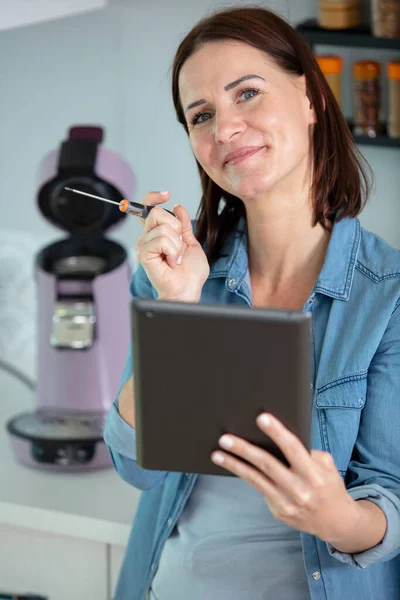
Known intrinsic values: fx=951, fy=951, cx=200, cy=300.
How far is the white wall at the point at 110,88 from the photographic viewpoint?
77.0 inches

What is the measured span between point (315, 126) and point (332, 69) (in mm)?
495

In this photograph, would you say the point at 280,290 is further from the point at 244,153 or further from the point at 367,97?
the point at 367,97

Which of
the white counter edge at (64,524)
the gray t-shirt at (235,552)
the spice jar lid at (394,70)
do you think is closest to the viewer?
the gray t-shirt at (235,552)

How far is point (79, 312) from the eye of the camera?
5.76 ft

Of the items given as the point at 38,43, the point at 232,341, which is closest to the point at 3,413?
the point at 38,43

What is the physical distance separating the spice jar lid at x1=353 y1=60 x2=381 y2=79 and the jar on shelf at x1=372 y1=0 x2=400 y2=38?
0.21 feet

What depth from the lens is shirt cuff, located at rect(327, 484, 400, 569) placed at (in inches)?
43.1

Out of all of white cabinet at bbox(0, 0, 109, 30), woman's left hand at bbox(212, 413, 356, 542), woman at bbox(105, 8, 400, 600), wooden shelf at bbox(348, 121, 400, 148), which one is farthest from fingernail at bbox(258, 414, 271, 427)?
wooden shelf at bbox(348, 121, 400, 148)

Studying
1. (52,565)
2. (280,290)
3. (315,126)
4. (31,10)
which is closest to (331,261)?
(280,290)

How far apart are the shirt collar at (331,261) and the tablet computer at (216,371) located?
0.34 meters

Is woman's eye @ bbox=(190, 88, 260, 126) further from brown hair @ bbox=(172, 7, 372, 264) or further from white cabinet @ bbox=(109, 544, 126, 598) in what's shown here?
white cabinet @ bbox=(109, 544, 126, 598)

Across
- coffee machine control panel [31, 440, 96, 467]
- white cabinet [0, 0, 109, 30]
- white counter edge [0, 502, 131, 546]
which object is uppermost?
white cabinet [0, 0, 109, 30]

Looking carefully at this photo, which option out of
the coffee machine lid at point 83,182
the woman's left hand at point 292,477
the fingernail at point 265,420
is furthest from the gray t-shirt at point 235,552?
the coffee machine lid at point 83,182

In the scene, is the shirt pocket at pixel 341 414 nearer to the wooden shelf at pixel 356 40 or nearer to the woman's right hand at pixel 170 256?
the woman's right hand at pixel 170 256
